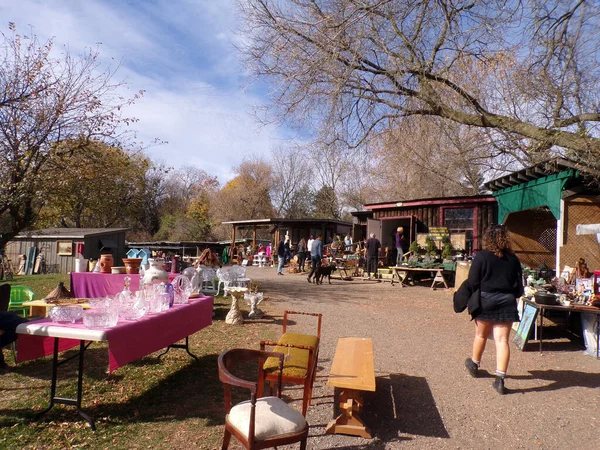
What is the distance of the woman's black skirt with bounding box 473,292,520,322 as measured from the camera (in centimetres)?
436

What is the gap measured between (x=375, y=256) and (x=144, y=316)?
42.4ft

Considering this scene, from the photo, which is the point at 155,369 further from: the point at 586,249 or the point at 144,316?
the point at 586,249

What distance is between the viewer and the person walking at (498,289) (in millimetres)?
4359

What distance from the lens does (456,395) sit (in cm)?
434

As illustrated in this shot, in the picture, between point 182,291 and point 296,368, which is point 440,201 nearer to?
point 182,291

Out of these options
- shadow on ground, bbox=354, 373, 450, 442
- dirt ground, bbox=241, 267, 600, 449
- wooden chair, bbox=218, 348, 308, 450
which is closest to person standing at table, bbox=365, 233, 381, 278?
dirt ground, bbox=241, 267, 600, 449

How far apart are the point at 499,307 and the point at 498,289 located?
0.59 feet

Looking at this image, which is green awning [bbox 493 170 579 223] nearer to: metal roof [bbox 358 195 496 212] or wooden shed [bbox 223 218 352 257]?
metal roof [bbox 358 195 496 212]

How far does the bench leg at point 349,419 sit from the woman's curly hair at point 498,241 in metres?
2.16

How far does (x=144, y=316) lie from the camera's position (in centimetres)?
403

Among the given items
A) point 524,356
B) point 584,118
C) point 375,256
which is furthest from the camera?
point 375,256

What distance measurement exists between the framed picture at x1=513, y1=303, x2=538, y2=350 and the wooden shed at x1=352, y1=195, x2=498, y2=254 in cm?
953

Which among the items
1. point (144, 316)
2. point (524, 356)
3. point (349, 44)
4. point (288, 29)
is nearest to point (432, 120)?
point (349, 44)

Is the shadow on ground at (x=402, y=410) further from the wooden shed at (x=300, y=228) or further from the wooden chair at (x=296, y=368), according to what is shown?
the wooden shed at (x=300, y=228)
